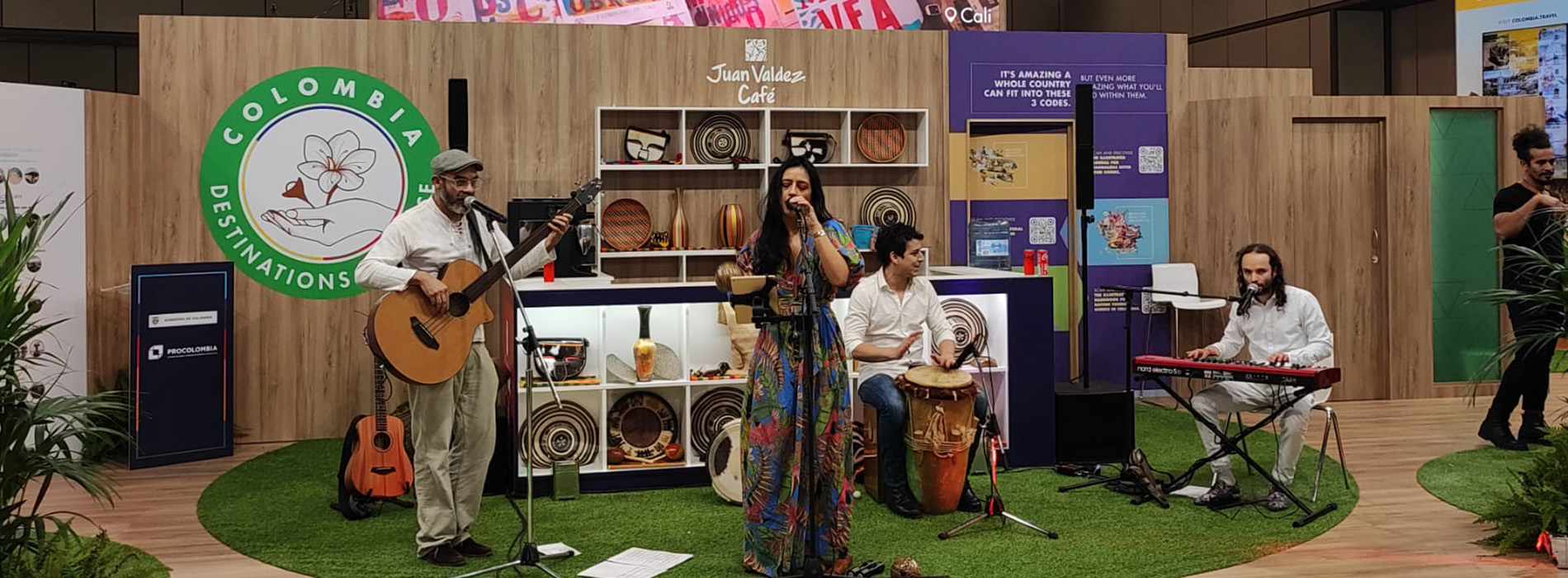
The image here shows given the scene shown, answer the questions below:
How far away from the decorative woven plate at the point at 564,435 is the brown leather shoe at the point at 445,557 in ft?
3.73

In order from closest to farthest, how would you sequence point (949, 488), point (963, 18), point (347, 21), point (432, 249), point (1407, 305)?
point (432, 249)
point (949, 488)
point (347, 21)
point (1407, 305)
point (963, 18)

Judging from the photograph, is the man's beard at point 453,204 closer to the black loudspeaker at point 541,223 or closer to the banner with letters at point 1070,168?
the black loudspeaker at point 541,223

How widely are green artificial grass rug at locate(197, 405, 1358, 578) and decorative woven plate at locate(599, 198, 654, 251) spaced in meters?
2.47

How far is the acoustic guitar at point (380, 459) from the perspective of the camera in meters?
5.55

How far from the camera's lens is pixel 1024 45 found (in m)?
8.63

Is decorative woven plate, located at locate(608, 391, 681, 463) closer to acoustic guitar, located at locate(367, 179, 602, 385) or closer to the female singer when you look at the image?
acoustic guitar, located at locate(367, 179, 602, 385)

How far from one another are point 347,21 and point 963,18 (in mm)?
4437

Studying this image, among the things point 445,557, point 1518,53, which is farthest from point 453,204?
point 1518,53

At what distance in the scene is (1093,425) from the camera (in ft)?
21.0

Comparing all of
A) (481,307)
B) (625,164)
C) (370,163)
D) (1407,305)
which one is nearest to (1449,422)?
(1407,305)

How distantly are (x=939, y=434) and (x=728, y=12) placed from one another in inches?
189

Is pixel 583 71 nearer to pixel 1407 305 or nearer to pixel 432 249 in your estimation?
pixel 432 249

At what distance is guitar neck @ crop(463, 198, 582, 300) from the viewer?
4.34 metres

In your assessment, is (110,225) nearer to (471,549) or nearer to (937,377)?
(471,549)
